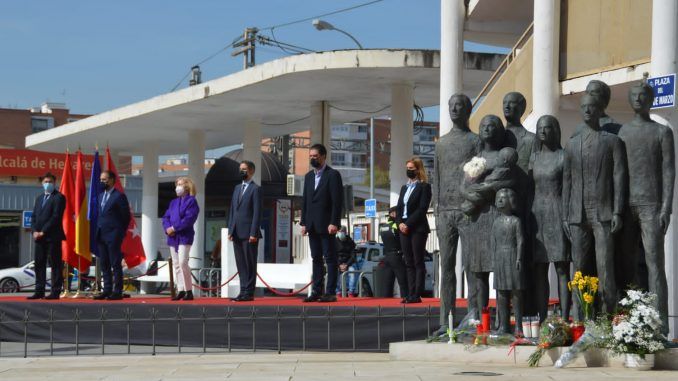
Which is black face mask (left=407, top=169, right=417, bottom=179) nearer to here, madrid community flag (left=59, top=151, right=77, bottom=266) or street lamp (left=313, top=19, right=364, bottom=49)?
madrid community flag (left=59, top=151, right=77, bottom=266)

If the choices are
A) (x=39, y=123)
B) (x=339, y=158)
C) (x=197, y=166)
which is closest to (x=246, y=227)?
(x=197, y=166)

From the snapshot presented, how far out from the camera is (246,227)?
1694 centimetres

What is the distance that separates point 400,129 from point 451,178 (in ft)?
42.7

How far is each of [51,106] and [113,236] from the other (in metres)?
88.6

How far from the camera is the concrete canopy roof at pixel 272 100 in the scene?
903 inches

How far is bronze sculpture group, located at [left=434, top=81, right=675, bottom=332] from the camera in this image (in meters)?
11.0

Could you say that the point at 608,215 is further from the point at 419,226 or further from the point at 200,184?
the point at 200,184

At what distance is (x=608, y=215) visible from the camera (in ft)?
36.3

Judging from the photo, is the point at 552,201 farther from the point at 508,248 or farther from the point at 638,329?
the point at 638,329

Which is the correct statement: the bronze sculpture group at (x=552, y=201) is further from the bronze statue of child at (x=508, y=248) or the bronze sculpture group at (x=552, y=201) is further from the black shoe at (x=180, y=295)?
the black shoe at (x=180, y=295)

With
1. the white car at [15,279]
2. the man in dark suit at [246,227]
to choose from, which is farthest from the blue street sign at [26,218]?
the man in dark suit at [246,227]

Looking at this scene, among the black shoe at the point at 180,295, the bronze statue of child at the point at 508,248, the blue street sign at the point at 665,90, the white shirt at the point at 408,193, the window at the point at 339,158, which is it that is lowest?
the black shoe at the point at 180,295

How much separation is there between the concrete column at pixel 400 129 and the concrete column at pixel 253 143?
6.27 metres

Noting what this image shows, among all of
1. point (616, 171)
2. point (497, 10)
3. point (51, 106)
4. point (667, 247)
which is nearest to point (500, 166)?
point (616, 171)
